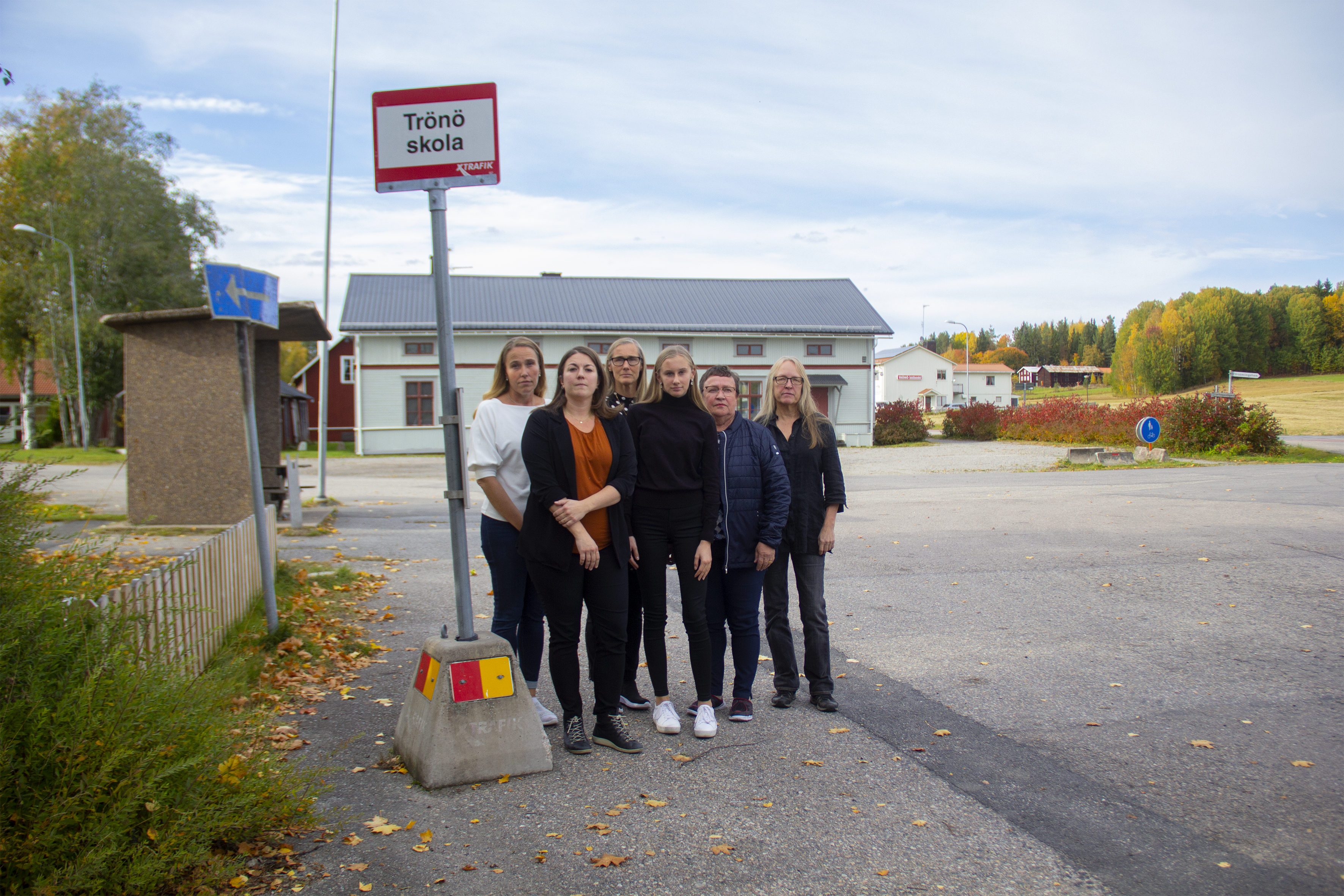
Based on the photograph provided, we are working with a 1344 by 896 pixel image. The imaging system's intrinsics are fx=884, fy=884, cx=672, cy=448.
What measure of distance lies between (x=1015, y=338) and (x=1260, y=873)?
615 ft

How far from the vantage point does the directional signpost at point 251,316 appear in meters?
5.49

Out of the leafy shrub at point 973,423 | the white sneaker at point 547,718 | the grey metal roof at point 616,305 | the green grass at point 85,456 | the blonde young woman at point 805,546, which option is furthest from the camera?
the leafy shrub at point 973,423

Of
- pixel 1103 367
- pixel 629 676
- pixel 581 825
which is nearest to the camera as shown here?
pixel 581 825

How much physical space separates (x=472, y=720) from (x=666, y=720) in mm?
→ 1076

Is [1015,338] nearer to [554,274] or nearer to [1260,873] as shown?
[554,274]

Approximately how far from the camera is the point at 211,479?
9.77m

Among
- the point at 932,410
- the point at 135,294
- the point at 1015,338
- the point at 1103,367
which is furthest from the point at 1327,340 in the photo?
the point at 135,294

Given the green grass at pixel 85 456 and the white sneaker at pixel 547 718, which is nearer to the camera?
the white sneaker at pixel 547 718

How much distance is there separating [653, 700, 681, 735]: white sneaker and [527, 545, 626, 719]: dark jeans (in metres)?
0.30

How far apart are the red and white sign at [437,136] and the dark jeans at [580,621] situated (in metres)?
1.88

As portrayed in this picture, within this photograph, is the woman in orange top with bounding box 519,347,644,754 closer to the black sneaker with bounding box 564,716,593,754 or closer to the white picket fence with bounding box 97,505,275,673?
the black sneaker with bounding box 564,716,593,754

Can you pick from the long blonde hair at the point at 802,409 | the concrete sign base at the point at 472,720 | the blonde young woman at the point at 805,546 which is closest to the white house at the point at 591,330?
the long blonde hair at the point at 802,409

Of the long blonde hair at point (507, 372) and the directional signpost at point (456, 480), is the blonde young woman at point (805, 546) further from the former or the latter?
the directional signpost at point (456, 480)

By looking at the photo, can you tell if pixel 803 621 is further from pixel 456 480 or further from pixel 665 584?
pixel 456 480
